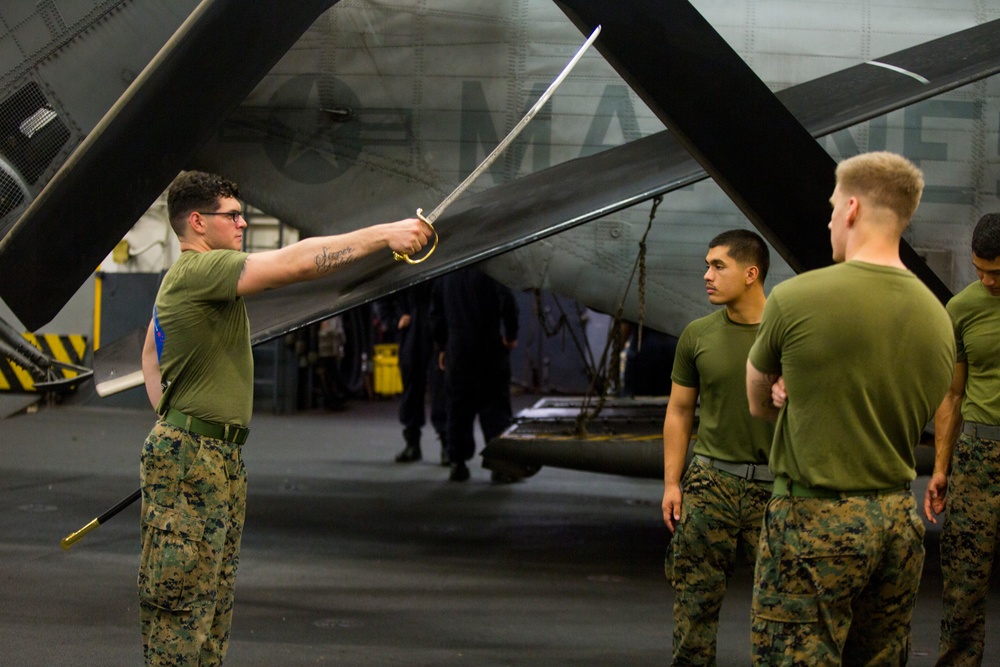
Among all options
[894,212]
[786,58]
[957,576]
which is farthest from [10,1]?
[957,576]

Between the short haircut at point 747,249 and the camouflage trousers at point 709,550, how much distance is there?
75 cm

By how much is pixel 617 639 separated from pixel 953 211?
3.48 m

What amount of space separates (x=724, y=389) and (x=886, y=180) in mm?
1309

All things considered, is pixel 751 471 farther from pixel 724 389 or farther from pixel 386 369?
pixel 386 369

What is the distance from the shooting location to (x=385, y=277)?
4.44 m

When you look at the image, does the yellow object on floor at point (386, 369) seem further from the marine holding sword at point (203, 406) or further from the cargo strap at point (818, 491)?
the cargo strap at point (818, 491)

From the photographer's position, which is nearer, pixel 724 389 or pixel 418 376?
pixel 724 389

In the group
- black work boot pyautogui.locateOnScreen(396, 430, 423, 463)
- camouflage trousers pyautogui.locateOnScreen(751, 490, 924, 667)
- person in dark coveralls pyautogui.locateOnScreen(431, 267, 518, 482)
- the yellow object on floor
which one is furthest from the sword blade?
the yellow object on floor

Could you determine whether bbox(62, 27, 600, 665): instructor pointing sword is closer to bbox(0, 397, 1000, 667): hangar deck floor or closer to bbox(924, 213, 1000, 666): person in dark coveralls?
bbox(0, 397, 1000, 667): hangar deck floor

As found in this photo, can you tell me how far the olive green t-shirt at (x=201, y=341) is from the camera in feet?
10.4

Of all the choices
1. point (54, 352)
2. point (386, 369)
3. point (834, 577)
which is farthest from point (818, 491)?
point (386, 369)

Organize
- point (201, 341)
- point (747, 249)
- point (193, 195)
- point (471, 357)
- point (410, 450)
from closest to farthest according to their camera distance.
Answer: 1. point (201, 341)
2. point (193, 195)
3. point (747, 249)
4. point (471, 357)
5. point (410, 450)

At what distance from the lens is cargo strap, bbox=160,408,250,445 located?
319cm

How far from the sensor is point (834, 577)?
2.41 metres
